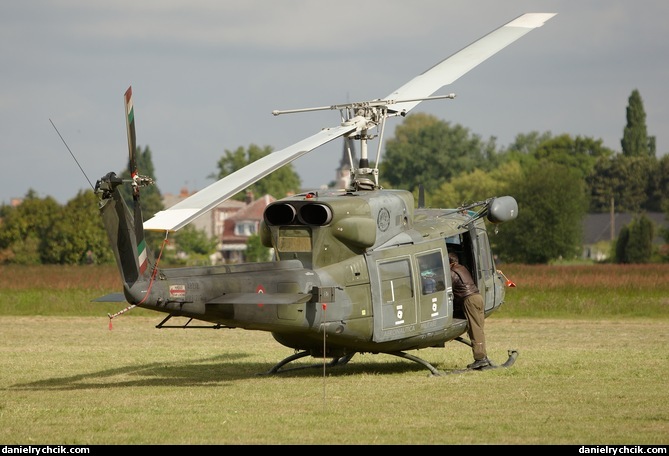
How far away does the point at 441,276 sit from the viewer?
16375 millimetres

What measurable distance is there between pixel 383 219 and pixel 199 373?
4.11m

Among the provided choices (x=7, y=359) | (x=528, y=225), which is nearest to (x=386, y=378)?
(x=7, y=359)

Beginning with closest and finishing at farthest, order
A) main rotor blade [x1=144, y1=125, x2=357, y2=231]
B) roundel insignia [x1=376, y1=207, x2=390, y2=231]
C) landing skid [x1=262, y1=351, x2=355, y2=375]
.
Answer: main rotor blade [x1=144, y1=125, x2=357, y2=231], roundel insignia [x1=376, y1=207, x2=390, y2=231], landing skid [x1=262, y1=351, x2=355, y2=375]

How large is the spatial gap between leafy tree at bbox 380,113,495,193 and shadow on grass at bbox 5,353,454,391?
115676mm

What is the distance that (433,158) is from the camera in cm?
13825

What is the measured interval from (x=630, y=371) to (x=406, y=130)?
6213 inches

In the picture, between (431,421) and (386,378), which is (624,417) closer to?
(431,421)

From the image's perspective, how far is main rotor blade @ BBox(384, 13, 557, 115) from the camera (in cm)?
1789

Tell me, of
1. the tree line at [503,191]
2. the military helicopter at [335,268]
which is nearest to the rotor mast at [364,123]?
the military helicopter at [335,268]

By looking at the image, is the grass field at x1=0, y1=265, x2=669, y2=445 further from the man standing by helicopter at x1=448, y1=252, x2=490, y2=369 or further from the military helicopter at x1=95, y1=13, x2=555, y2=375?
the military helicopter at x1=95, y1=13, x2=555, y2=375

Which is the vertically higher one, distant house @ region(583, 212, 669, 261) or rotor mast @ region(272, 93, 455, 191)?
rotor mast @ region(272, 93, 455, 191)

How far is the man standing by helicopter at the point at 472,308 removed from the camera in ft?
54.7

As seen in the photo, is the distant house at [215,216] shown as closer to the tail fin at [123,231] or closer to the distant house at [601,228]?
the distant house at [601,228]

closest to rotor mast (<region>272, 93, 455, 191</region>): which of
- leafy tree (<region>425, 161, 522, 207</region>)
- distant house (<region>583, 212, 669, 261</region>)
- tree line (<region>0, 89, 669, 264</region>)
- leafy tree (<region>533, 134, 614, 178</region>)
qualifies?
tree line (<region>0, 89, 669, 264</region>)
